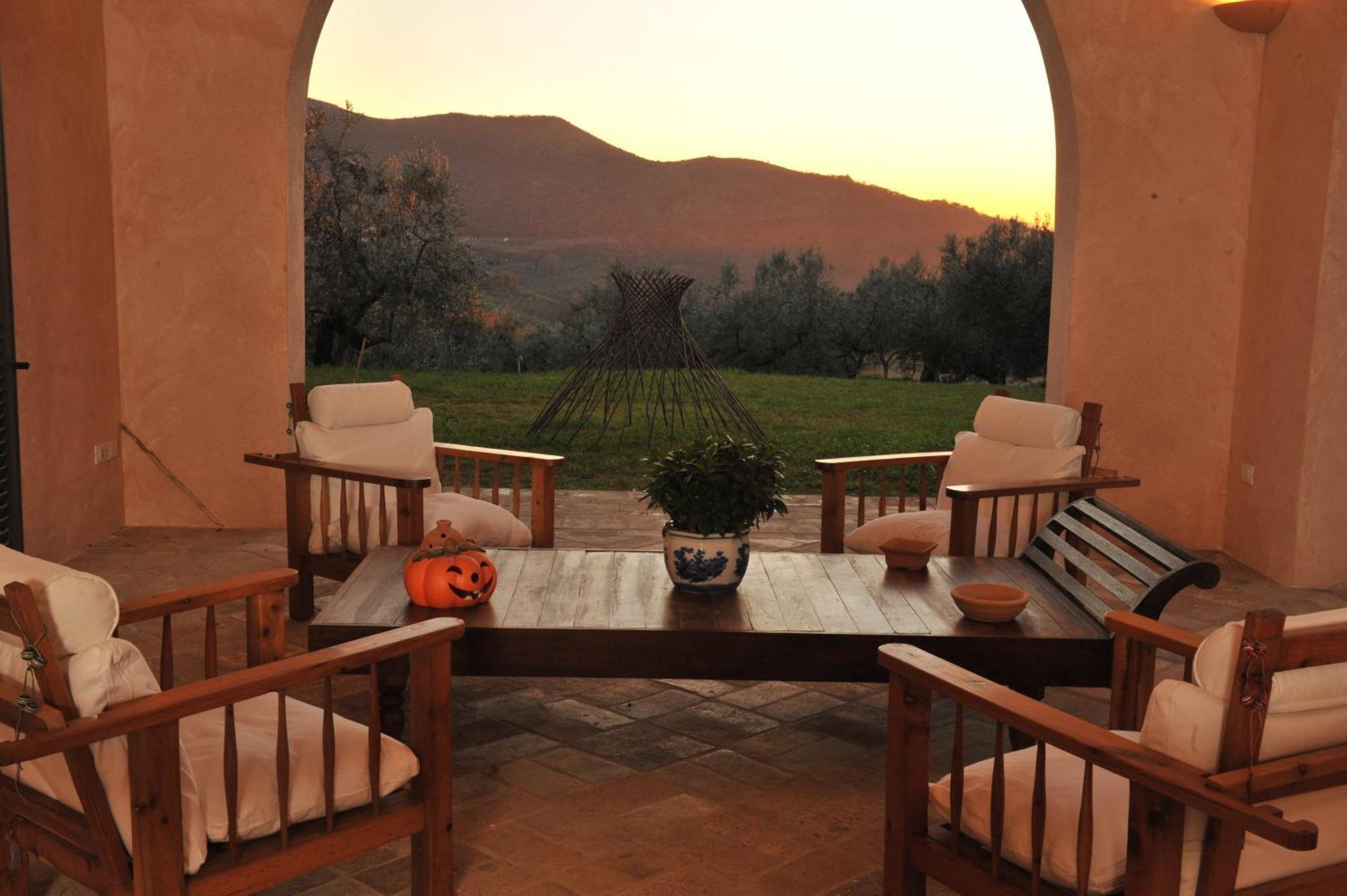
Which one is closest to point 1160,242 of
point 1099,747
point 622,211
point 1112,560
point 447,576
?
point 1112,560

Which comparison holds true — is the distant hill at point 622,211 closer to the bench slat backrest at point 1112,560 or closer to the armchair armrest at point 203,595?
the bench slat backrest at point 1112,560

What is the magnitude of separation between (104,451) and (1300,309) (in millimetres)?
5665

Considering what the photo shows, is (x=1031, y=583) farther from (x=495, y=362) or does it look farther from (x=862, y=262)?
(x=862, y=262)

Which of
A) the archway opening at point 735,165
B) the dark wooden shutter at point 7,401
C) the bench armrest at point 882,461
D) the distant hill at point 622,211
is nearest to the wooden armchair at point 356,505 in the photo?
the bench armrest at point 882,461

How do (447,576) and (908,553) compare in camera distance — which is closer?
(447,576)

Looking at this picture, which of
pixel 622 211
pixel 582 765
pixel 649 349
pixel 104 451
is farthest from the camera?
pixel 622 211

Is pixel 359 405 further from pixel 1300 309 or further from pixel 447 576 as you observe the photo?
pixel 1300 309

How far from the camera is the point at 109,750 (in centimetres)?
197

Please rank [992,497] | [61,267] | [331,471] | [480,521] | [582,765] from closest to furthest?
[582,765], [992,497], [331,471], [480,521], [61,267]

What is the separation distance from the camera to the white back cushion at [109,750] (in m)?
1.86

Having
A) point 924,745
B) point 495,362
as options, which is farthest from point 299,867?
point 495,362

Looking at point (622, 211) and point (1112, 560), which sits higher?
point (622, 211)

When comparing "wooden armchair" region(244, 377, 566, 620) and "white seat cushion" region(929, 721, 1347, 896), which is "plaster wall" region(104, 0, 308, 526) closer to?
"wooden armchair" region(244, 377, 566, 620)

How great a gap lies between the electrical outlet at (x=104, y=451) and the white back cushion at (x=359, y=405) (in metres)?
1.74
